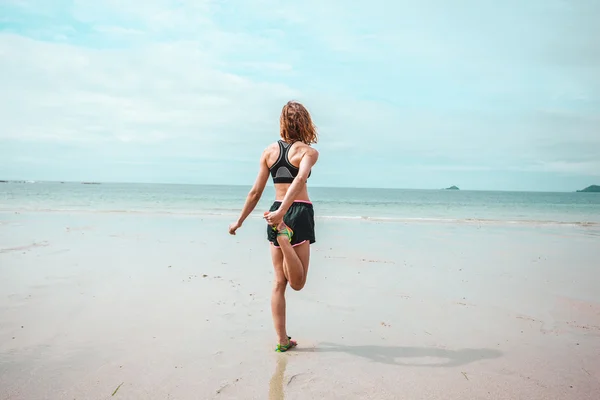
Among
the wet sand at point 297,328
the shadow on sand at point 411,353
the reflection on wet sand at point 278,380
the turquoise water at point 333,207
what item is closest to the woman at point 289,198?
the reflection on wet sand at point 278,380

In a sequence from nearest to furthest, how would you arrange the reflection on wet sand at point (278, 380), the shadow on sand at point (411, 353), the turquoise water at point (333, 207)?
the reflection on wet sand at point (278, 380)
the shadow on sand at point (411, 353)
the turquoise water at point (333, 207)

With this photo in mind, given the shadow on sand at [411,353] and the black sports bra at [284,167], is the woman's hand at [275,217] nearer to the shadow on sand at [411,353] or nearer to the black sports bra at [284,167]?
the black sports bra at [284,167]

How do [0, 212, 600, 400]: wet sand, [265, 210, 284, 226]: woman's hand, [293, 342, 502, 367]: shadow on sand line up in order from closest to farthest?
[0, 212, 600, 400]: wet sand, [265, 210, 284, 226]: woman's hand, [293, 342, 502, 367]: shadow on sand

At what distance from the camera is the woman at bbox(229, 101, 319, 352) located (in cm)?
352

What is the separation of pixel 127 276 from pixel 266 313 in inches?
105

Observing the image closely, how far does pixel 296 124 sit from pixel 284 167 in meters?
0.39

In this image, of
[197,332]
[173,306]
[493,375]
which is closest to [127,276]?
[173,306]

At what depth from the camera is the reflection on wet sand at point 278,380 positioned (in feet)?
9.97

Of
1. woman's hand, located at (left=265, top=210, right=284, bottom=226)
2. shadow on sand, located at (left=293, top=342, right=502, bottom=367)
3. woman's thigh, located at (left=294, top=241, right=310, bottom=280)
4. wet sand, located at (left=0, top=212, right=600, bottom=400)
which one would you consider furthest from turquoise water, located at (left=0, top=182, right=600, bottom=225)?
woman's hand, located at (left=265, top=210, right=284, bottom=226)

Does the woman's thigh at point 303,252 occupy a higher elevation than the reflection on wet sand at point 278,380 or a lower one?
higher

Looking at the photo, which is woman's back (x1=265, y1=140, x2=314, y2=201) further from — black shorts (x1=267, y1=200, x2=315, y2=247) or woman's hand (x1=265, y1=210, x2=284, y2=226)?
woman's hand (x1=265, y1=210, x2=284, y2=226)

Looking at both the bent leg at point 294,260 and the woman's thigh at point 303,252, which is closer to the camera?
the bent leg at point 294,260

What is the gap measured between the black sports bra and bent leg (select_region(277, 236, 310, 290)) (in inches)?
21.8

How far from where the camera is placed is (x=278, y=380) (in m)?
3.26
